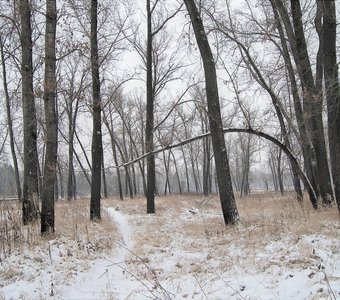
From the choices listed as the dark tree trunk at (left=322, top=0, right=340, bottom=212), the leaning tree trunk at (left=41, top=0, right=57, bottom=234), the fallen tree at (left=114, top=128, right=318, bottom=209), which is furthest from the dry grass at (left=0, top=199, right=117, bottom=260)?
the dark tree trunk at (left=322, top=0, right=340, bottom=212)

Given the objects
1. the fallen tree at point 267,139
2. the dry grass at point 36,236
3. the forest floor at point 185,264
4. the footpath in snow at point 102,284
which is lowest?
the footpath in snow at point 102,284

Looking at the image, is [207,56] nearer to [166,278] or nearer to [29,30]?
[29,30]

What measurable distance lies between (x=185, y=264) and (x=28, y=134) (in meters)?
5.41

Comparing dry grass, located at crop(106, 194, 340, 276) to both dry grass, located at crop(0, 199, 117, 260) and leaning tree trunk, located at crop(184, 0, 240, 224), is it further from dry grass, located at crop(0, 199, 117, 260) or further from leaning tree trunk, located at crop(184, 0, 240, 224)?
dry grass, located at crop(0, 199, 117, 260)

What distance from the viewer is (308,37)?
512 inches

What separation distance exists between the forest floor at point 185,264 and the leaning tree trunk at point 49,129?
0.49 metres

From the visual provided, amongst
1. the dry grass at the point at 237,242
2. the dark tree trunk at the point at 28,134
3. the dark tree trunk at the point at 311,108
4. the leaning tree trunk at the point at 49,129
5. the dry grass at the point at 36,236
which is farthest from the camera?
the dark tree trunk at the point at 28,134

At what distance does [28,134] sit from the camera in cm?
919

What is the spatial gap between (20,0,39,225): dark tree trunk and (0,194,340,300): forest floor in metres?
0.82

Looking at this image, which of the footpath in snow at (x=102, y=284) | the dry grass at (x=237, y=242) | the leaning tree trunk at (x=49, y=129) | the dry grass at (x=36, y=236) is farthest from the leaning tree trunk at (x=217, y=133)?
the leaning tree trunk at (x=49, y=129)

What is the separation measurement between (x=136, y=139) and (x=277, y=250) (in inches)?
1401

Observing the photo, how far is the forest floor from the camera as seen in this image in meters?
4.54

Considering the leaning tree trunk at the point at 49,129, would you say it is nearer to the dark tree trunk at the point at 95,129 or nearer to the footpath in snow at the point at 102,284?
the footpath in snow at the point at 102,284

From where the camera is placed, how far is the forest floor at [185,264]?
4.54 metres
